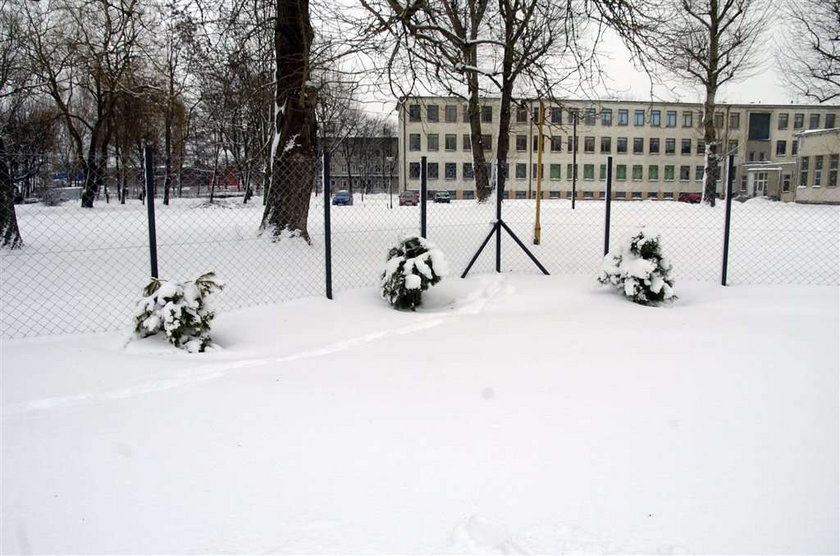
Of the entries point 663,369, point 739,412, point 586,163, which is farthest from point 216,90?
point 586,163

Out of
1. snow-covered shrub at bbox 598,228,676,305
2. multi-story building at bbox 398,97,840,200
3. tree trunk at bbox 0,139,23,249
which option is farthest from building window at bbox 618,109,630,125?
tree trunk at bbox 0,139,23,249

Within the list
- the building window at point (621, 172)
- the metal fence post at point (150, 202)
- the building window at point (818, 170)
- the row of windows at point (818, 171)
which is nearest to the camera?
the metal fence post at point (150, 202)

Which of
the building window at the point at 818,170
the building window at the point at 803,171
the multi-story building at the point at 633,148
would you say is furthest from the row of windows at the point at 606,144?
the building window at the point at 818,170

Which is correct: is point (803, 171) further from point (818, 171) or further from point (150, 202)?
point (150, 202)

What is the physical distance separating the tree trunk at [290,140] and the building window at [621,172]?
2444 inches

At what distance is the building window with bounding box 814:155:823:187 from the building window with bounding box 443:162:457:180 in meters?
35.5

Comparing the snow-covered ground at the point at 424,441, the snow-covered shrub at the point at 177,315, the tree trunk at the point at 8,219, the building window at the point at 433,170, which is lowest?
the snow-covered ground at the point at 424,441

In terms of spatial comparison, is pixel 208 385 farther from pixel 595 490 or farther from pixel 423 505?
pixel 595 490

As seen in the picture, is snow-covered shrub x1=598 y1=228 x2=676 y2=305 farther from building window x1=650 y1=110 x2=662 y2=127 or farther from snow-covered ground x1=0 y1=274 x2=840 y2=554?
building window x1=650 y1=110 x2=662 y2=127

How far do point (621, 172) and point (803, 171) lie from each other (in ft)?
95.8

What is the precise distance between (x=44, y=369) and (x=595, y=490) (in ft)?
13.0

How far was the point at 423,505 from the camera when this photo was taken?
2.81 metres

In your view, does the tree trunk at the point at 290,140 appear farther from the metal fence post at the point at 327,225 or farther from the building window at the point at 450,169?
the building window at the point at 450,169

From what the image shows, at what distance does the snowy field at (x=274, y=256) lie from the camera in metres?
6.89
